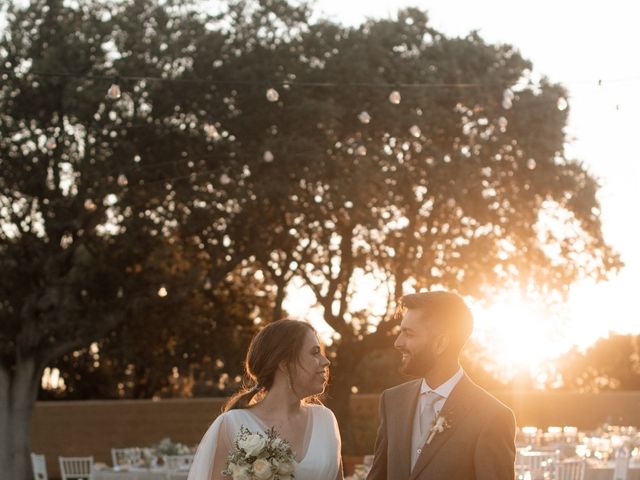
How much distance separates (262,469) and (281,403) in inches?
18.6

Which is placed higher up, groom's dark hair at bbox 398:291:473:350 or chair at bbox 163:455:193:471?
groom's dark hair at bbox 398:291:473:350

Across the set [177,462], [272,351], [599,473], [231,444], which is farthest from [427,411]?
[177,462]

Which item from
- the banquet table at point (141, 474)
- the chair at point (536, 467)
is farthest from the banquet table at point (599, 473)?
the banquet table at point (141, 474)

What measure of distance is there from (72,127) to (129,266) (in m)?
2.70

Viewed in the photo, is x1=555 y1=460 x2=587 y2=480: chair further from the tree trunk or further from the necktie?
the tree trunk

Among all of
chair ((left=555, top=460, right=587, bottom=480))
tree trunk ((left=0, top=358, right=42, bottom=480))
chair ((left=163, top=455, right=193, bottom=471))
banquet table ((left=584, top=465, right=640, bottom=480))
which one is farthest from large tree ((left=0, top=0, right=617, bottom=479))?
chair ((left=555, top=460, right=587, bottom=480))

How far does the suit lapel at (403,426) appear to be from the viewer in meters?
4.75

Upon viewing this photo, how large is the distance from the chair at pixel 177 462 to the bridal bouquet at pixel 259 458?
11.9 meters

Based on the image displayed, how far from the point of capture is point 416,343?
4.69 m

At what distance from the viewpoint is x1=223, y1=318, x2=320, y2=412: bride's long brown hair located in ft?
17.1

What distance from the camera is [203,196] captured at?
23641 millimetres

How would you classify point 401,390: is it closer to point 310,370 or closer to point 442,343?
point 442,343

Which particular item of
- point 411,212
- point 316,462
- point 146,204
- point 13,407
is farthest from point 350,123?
point 316,462

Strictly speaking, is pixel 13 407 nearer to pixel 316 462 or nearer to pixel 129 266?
pixel 129 266
